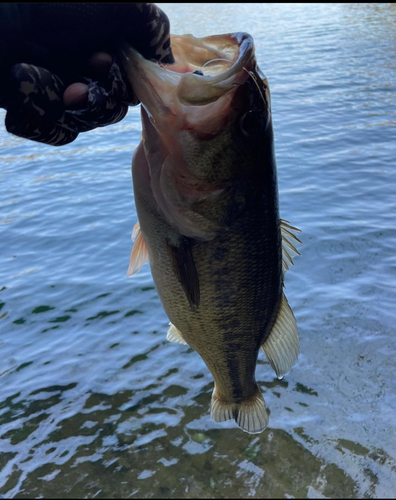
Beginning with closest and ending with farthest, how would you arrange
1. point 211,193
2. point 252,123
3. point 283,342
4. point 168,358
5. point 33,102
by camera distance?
point 33,102 < point 252,123 < point 211,193 < point 283,342 < point 168,358

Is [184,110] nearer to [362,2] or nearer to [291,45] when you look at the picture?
[291,45]

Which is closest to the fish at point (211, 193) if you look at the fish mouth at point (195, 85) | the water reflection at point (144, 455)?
the fish mouth at point (195, 85)

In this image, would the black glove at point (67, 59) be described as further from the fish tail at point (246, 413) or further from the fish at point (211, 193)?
the fish tail at point (246, 413)

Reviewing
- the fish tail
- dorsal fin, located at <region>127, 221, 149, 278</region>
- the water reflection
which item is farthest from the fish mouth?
the water reflection

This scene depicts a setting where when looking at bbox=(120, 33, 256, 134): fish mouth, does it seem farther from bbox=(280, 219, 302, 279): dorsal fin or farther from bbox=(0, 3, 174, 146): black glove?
bbox=(280, 219, 302, 279): dorsal fin

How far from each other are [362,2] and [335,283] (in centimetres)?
2995

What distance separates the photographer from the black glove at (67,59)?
80.4 inches

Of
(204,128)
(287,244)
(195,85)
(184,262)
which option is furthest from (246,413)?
(195,85)

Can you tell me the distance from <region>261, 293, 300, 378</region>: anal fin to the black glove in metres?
1.42

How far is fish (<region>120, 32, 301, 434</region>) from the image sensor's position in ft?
7.56

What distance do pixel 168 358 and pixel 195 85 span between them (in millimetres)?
3758

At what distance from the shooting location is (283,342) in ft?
10.3

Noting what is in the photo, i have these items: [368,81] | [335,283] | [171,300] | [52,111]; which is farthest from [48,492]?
[368,81]

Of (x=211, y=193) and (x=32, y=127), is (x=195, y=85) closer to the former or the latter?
(x=211, y=193)
